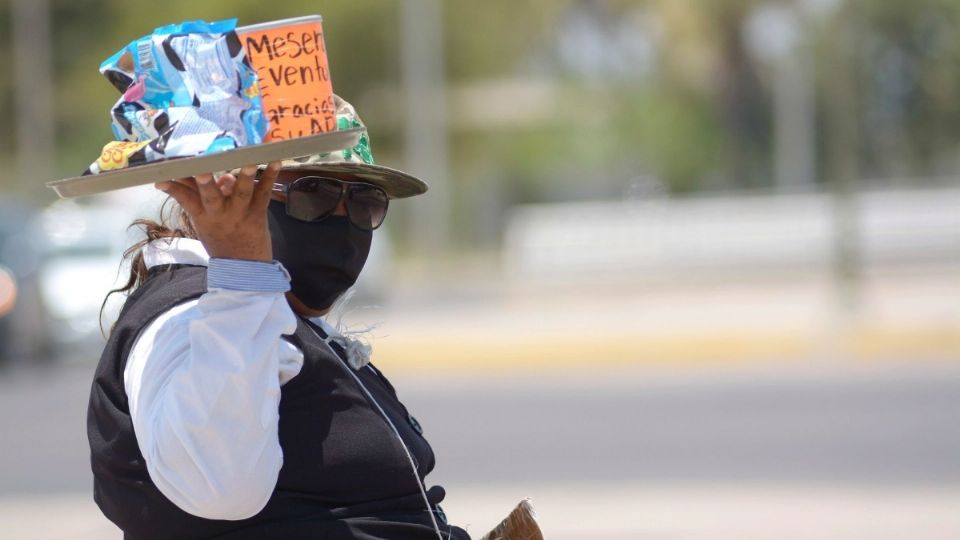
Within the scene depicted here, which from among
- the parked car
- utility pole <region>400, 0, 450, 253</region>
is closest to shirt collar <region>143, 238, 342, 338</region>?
the parked car

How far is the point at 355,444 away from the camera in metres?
2.11

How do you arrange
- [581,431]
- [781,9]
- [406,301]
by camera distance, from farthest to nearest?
[781,9], [406,301], [581,431]

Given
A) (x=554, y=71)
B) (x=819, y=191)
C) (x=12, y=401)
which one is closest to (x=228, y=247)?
(x=12, y=401)

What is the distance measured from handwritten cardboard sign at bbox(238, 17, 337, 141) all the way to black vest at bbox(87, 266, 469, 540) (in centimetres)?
31

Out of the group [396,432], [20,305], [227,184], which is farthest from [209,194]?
[20,305]

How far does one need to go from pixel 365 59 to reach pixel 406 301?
14.4m

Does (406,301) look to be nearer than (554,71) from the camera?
Yes

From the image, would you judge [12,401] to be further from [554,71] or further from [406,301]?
[554,71]

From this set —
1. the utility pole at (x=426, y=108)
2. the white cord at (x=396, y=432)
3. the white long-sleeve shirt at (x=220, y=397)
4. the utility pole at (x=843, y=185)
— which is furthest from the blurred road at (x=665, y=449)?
the utility pole at (x=426, y=108)

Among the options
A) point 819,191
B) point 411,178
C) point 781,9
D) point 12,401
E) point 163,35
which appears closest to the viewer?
point 163,35

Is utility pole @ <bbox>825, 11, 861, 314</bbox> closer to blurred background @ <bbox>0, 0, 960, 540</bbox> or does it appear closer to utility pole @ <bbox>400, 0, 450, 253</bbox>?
blurred background @ <bbox>0, 0, 960, 540</bbox>

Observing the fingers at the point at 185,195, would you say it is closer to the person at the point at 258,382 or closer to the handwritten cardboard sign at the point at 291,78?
A: the person at the point at 258,382

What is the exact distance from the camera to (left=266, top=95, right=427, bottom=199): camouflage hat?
85.4 inches

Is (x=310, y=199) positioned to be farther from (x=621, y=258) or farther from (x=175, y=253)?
(x=621, y=258)
